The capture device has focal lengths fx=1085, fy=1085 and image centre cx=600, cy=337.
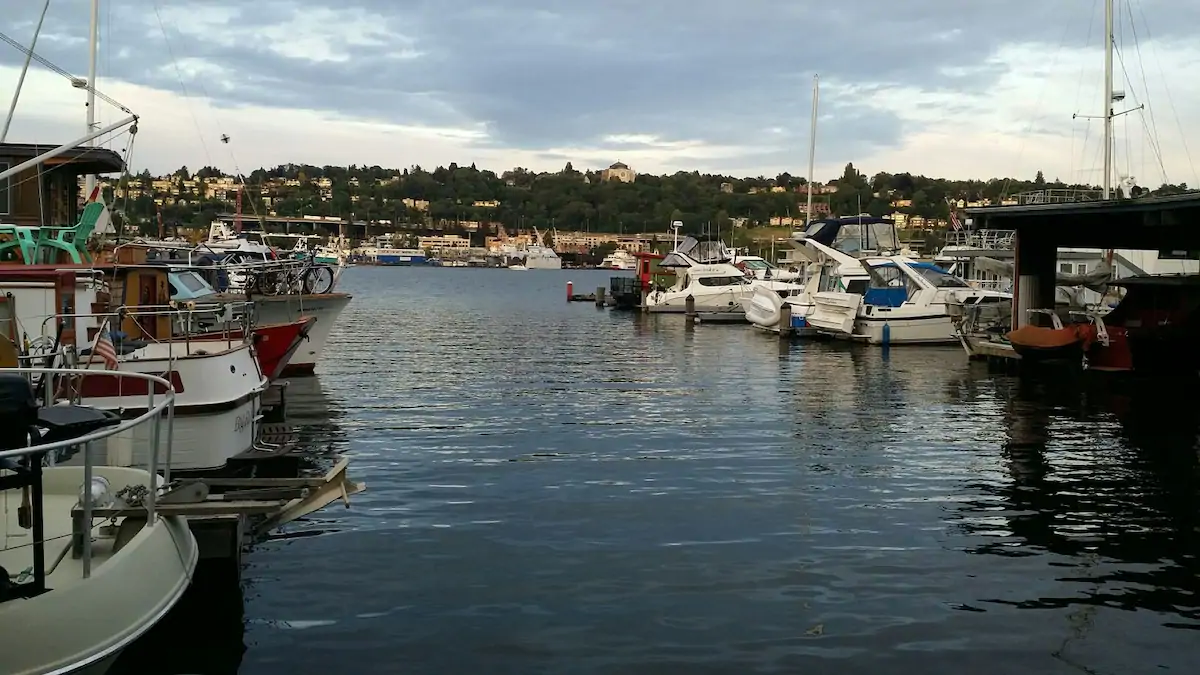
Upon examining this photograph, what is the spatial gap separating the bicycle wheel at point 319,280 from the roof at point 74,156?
633cm

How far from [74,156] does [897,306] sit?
27790 mm

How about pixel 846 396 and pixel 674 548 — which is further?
pixel 846 396

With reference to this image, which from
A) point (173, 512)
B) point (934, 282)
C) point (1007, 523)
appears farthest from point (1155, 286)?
point (173, 512)

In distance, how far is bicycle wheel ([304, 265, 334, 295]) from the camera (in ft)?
92.6

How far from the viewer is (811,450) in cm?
1781

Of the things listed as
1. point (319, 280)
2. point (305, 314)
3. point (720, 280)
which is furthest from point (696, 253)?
point (305, 314)

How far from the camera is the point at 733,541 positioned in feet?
39.3

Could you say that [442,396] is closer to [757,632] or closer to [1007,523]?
[1007,523]

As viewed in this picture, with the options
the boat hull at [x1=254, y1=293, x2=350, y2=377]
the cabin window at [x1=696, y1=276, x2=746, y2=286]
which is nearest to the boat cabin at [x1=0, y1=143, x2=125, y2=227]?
the boat hull at [x1=254, y1=293, x2=350, y2=377]

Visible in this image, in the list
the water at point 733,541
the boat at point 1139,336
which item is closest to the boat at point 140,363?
the water at point 733,541

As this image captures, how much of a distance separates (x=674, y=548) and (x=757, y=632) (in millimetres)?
2515

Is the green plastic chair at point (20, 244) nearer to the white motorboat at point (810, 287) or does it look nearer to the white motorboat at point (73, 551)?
the white motorboat at point (73, 551)

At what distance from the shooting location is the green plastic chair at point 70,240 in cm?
1597

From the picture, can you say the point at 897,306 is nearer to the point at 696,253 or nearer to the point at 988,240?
the point at 988,240
